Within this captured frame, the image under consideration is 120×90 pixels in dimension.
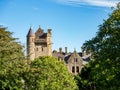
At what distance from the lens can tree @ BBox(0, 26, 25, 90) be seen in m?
53.4

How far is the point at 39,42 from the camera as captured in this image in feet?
458

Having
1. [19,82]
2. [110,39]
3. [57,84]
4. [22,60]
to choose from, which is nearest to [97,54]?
[110,39]

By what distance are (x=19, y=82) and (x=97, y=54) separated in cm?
1453

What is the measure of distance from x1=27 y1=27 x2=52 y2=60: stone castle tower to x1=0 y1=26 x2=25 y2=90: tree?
77.2 m

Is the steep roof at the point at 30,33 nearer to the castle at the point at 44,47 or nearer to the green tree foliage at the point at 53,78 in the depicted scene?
the castle at the point at 44,47

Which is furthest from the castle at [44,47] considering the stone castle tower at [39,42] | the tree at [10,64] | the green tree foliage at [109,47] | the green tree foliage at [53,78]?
the green tree foliage at [109,47]

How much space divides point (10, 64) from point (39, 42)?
281 ft

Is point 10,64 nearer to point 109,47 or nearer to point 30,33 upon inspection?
point 109,47

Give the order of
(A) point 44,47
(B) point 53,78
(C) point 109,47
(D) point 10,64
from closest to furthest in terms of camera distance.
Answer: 1. (C) point 109,47
2. (D) point 10,64
3. (B) point 53,78
4. (A) point 44,47

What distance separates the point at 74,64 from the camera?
465 feet

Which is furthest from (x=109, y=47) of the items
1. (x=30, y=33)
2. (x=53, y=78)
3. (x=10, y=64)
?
(x=30, y=33)

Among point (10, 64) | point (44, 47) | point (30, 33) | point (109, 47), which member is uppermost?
point (30, 33)

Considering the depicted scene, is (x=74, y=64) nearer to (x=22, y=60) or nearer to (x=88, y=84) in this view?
(x=88, y=84)

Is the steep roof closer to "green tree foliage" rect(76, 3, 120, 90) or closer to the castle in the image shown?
the castle
